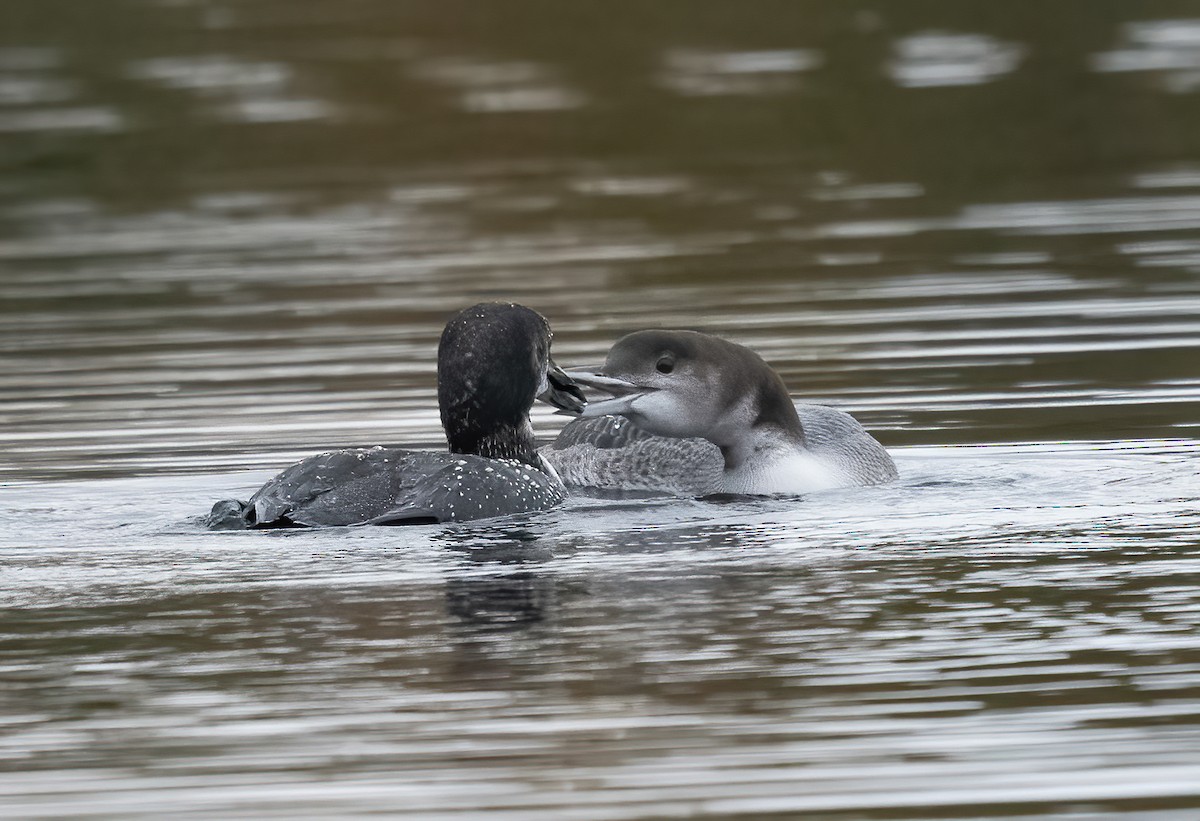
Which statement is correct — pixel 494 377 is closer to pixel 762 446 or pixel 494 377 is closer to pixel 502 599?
pixel 762 446

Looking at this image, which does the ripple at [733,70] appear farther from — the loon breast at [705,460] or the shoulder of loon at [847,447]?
the shoulder of loon at [847,447]

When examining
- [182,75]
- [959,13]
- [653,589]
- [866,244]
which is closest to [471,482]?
[653,589]

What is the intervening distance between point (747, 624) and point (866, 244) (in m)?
7.27

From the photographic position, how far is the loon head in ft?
25.7

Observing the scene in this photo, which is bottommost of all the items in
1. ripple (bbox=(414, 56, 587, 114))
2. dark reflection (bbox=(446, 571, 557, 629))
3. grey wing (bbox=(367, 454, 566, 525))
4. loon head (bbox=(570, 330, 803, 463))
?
dark reflection (bbox=(446, 571, 557, 629))

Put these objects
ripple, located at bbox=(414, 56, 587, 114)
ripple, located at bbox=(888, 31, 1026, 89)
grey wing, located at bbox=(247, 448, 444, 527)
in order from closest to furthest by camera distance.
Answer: grey wing, located at bbox=(247, 448, 444, 527) < ripple, located at bbox=(888, 31, 1026, 89) < ripple, located at bbox=(414, 56, 587, 114)

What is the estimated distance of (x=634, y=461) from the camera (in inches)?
322

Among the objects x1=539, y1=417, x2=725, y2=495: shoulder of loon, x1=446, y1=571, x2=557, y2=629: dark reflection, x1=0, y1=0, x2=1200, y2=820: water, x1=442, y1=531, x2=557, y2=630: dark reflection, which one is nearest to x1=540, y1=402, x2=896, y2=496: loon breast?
x1=539, y1=417, x2=725, y2=495: shoulder of loon

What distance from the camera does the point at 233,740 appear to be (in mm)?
4785

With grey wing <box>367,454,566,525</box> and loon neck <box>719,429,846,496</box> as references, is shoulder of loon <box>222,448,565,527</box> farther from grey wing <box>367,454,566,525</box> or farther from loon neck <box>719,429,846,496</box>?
loon neck <box>719,429,846,496</box>

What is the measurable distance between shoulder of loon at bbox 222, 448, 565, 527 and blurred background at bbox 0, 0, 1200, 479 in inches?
51.0

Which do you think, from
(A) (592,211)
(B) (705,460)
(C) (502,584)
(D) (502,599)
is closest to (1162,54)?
(A) (592,211)

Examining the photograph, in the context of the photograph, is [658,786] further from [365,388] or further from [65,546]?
[365,388]

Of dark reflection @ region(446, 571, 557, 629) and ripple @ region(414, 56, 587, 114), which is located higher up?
ripple @ region(414, 56, 587, 114)
